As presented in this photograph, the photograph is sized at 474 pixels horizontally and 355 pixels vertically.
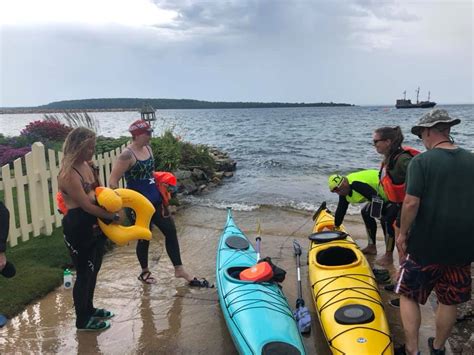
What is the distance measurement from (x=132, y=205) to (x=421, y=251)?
265 centimetres

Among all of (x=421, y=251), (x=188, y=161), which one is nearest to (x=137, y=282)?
(x=421, y=251)

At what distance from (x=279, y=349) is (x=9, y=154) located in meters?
9.07

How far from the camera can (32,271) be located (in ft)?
16.3

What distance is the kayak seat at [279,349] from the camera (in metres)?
3.01

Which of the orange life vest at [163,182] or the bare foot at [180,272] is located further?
the bare foot at [180,272]

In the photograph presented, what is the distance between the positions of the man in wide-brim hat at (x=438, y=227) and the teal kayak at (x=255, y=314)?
99cm

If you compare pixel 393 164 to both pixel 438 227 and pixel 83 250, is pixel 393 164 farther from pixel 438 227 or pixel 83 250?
pixel 83 250

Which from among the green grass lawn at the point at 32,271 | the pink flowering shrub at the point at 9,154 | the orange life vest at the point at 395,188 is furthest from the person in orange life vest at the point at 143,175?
the pink flowering shrub at the point at 9,154

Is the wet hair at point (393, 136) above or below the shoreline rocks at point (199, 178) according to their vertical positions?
above

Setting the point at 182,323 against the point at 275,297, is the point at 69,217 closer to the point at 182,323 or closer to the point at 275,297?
the point at 182,323

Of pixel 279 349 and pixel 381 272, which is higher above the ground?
pixel 279 349

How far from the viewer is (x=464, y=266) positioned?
9.92 ft

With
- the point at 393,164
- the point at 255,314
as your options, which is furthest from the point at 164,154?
the point at 255,314

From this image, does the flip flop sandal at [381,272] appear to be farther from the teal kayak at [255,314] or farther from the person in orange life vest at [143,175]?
the person in orange life vest at [143,175]
